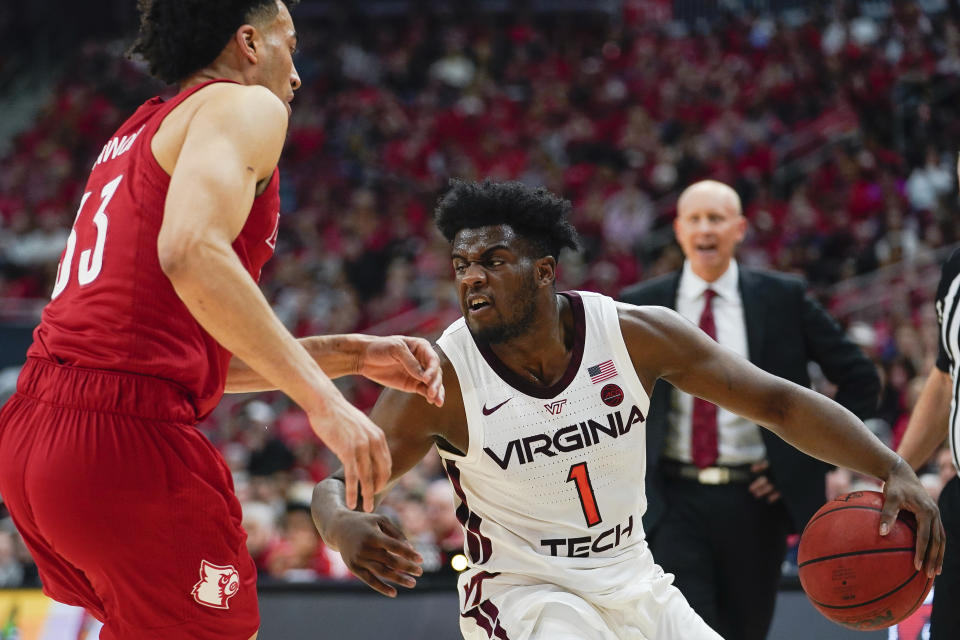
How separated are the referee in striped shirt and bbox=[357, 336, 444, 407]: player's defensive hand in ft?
7.01

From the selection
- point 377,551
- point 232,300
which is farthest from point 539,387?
point 232,300

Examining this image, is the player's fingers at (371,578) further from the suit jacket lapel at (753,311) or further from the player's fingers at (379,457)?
the suit jacket lapel at (753,311)

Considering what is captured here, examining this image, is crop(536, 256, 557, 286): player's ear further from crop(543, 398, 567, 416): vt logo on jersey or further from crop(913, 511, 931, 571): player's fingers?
crop(913, 511, 931, 571): player's fingers

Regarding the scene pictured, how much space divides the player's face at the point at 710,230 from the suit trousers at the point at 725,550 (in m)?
1.01

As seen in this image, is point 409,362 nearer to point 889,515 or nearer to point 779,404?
point 779,404

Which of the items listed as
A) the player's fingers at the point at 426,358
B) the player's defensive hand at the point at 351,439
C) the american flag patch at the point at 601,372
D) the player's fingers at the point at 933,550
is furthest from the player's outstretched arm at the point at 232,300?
the player's fingers at the point at 933,550

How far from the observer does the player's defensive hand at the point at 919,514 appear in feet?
10.8

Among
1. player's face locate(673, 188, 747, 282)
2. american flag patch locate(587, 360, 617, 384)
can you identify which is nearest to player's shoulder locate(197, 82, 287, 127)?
american flag patch locate(587, 360, 617, 384)

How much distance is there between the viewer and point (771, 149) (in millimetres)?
13031

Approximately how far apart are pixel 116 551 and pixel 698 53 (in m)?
14.4

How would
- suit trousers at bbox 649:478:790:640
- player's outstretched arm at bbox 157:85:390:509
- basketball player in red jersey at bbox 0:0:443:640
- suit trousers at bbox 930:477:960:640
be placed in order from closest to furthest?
1. player's outstretched arm at bbox 157:85:390:509
2. basketball player in red jersey at bbox 0:0:443:640
3. suit trousers at bbox 930:477:960:640
4. suit trousers at bbox 649:478:790:640

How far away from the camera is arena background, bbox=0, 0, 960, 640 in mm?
9938

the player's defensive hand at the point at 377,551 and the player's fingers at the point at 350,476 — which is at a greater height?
the player's fingers at the point at 350,476

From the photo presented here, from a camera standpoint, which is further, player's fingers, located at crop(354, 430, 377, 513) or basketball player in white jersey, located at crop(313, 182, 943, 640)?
basketball player in white jersey, located at crop(313, 182, 943, 640)
